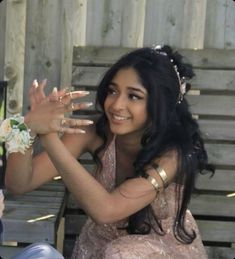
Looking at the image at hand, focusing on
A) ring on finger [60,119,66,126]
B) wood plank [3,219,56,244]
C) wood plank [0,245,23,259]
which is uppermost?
ring on finger [60,119,66,126]

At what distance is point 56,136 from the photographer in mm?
2117

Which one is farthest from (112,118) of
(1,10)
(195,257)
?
(1,10)

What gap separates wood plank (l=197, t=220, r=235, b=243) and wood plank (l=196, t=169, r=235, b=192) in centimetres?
19

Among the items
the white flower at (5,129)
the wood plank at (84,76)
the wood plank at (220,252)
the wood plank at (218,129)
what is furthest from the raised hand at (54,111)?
the wood plank at (220,252)

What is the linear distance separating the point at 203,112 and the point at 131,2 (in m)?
0.71

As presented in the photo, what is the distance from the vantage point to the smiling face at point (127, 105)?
231cm

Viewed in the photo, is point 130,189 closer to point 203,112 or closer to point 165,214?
point 165,214

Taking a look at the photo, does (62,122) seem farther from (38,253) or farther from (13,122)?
(38,253)

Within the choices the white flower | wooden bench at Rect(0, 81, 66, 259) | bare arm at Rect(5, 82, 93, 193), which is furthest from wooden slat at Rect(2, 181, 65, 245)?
the white flower

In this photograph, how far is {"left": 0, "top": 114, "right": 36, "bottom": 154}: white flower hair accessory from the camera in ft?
7.16

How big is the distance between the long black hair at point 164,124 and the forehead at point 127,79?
0.01 metres

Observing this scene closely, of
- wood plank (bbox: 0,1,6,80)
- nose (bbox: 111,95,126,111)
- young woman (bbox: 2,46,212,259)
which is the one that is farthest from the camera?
wood plank (bbox: 0,1,6,80)

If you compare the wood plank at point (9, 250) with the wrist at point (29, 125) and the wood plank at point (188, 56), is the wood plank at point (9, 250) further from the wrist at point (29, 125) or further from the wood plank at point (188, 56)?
the wood plank at point (188, 56)

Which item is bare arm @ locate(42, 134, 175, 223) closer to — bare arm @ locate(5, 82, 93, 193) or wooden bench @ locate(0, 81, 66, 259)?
bare arm @ locate(5, 82, 93, 193)
